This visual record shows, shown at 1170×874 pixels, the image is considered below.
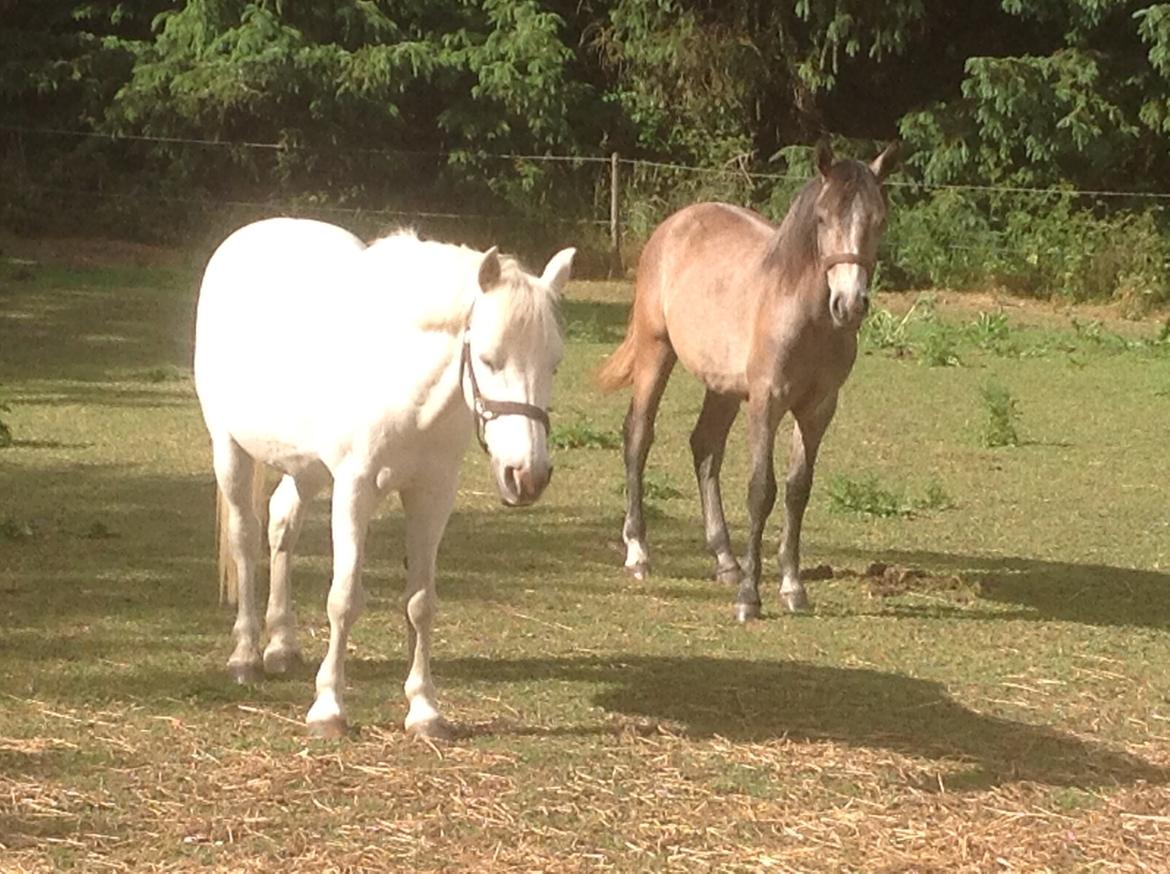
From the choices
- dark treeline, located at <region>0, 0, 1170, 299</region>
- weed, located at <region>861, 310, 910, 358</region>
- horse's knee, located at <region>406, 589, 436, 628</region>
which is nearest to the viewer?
horse's knee, located at <region>406, 589, 436, 628</region>

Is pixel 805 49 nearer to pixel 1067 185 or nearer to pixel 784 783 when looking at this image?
pixel 1067 185

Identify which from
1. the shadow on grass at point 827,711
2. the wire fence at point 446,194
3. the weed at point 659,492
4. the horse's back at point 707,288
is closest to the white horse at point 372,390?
the shadow on grass at point 827,711

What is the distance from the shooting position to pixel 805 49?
1023 inches

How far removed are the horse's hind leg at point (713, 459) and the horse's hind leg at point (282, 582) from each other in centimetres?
254

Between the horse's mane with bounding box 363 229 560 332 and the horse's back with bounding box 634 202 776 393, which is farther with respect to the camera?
the horse's back with bounding box 634 202 776 393

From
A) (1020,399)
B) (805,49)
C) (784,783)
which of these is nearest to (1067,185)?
(805,49)

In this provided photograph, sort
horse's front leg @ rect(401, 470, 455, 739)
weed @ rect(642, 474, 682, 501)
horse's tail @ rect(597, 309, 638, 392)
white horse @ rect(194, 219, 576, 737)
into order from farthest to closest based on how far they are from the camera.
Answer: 1. weed @ rect(642, 474, 682, 501)
2. horse's tail @ rect(597, 309, 638, 392)
3. horse's front leg @ rect(401, 470, 455, 739)
4. white horse @ rect(194, 219, 576, 737)

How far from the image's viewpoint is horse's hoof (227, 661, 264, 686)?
251 inches

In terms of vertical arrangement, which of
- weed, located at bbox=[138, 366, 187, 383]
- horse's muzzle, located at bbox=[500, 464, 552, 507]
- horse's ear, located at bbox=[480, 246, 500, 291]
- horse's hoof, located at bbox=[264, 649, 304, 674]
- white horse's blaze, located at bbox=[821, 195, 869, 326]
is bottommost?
weed, located at bbox=[138, 366, 187, 383]

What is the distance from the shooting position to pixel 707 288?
28.6 ft

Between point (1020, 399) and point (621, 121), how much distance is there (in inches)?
481

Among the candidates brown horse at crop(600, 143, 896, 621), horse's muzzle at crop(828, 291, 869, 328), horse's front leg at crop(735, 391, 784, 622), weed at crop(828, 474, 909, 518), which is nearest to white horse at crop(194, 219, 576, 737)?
horse's muzzle at crop(828, 291, 869, 328)

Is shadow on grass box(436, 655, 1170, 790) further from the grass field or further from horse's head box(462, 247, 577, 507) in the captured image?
horse's head box(462, 247, 577, 507)

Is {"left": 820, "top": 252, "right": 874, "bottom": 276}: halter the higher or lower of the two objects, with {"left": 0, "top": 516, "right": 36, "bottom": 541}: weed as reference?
higher
